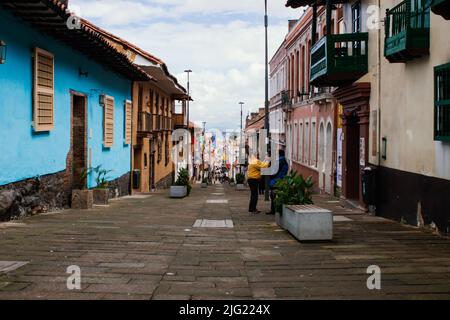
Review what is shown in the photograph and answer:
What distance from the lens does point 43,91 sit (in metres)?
12.2

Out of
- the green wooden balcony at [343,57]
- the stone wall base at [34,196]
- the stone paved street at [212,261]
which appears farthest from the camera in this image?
the green wooden balcony at [343,57]

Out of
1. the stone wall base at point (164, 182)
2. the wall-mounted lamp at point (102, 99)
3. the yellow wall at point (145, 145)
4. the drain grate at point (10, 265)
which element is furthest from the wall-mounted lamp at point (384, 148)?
the stone wall base at point (164, 182)

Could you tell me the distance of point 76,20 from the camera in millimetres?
11734

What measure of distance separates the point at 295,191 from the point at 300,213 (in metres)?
1.40

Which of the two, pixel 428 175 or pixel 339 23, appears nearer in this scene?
pixel 428 175

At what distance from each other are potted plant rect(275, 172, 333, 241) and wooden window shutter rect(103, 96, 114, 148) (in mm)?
9225

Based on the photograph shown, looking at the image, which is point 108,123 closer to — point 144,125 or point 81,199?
point 81,199

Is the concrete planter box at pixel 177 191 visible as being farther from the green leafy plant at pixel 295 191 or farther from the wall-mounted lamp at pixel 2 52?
the wall-mounted lamp at pixel 2 52

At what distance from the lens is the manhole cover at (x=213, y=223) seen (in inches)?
433

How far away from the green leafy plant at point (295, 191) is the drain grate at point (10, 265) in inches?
199

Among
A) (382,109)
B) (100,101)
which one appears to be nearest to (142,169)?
(100,101)

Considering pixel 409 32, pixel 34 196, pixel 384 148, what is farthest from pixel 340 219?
pixel 34 196
